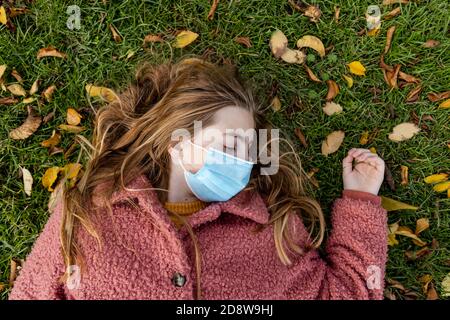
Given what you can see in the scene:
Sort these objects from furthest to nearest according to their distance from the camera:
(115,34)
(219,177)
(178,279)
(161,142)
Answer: (115,34) < (161,142) < (219,177) < (178,279)

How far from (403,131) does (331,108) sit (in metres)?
0.45

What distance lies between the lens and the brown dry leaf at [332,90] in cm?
289

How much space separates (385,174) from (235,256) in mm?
1092

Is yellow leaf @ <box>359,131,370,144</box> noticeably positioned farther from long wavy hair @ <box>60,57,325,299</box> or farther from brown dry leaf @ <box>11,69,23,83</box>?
brown dry leaf @ <box>11,69,23,83</box>

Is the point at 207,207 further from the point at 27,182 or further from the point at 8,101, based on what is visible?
the point at 8,101

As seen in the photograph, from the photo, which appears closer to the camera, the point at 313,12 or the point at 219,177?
the point at 219,177

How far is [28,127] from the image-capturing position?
9.22 ft

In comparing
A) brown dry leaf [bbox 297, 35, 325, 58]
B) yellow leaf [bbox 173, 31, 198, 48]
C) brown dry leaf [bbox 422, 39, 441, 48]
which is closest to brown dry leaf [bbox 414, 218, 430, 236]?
brown dry leaf [bbox 422, 39, 441, 48]

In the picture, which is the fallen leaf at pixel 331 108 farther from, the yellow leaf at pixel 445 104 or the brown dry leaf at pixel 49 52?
the brown dry leaf at pixel 49 52

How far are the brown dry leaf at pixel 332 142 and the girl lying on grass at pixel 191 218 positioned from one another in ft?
0.89

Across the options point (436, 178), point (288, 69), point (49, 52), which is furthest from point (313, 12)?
point (49, 52)

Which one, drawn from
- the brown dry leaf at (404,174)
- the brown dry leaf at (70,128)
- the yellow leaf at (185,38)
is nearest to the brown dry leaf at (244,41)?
the yellow leaf at (185,38)

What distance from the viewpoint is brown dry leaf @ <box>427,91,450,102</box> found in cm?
290
